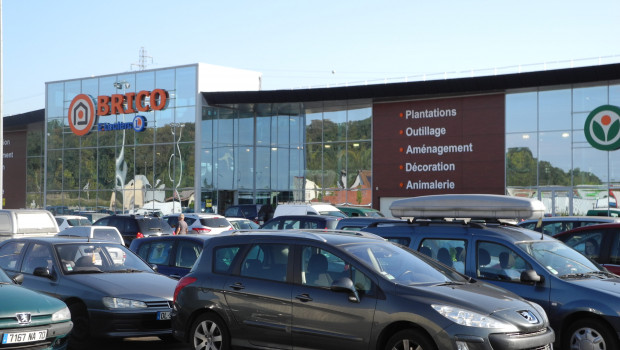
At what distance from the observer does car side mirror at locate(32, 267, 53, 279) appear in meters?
10.8

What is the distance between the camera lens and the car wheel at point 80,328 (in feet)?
33.9

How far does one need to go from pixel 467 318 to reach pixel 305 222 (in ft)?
43.3

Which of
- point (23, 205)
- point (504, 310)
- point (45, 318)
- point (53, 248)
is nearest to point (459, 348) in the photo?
point (504, 310)

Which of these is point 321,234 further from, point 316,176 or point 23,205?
point 23,205

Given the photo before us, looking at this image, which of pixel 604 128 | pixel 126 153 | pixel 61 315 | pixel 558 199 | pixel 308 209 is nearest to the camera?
pixel 61 315

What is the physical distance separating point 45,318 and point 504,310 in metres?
4.82

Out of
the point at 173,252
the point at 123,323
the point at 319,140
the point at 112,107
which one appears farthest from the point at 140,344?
the point at 112,107

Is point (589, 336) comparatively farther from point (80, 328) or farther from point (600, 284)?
point (80, 328)

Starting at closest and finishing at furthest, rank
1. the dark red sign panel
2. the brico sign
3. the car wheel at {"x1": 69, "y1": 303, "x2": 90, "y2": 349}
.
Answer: the car wheel at {"x1": 69, "y1": 303, "x2": 90, "y2": 349} → the dark red sign panel → the brico sign

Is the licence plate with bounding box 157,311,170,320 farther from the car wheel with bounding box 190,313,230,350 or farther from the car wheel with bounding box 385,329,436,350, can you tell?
the car wheel with bounding box 385,329,436,350

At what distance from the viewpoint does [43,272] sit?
10805 mm

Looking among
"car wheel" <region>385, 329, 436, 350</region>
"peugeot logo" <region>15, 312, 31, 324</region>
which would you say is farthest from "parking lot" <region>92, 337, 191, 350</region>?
"car wheel" <region>385, 329, 436, 350</region>

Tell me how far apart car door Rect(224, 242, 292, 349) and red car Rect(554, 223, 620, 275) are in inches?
226

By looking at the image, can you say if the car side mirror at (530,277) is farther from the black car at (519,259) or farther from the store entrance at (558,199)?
the store entrance at (558,199)
